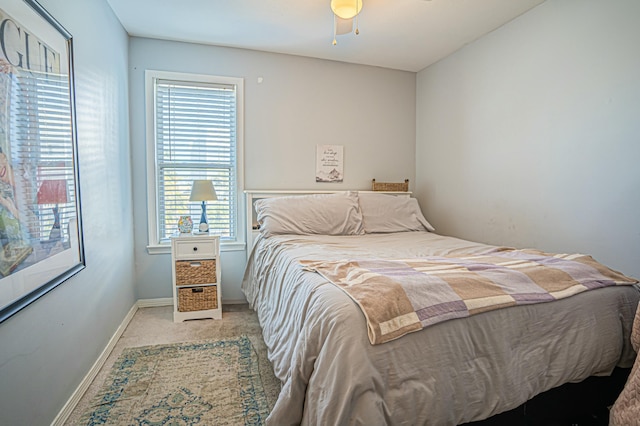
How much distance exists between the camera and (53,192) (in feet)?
4.83

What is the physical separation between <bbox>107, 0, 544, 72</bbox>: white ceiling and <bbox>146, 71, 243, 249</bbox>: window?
0.41 metres

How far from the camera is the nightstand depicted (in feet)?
8.98

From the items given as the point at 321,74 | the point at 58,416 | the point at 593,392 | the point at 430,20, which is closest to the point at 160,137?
the point at 321,74

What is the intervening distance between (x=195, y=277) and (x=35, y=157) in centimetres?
163

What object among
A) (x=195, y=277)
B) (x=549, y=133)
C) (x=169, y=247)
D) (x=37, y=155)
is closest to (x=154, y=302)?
(x=169, y=247)

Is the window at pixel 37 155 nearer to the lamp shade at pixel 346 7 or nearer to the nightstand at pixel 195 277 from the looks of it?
the nightstand at pixel 195 277

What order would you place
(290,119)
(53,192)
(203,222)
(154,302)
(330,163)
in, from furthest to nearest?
(330,163) < (290,119) < (154,302) < (203,222) < (53,192)

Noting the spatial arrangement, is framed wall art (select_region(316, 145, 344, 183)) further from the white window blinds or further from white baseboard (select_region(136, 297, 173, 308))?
white baseboard (select_region(136, 297, 173, 308))

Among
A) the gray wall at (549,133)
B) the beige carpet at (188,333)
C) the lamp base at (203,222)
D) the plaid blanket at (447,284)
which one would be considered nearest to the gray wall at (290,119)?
the beige carpet at (188,333)

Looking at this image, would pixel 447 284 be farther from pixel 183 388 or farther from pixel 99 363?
pixel 99 363

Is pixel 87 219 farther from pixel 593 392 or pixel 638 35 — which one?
pixel 638 35

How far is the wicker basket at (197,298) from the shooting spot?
2.74 meters

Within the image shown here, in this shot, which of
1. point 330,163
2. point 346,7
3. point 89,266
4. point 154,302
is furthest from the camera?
point 330,163

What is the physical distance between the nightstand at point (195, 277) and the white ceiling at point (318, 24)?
1743mm
